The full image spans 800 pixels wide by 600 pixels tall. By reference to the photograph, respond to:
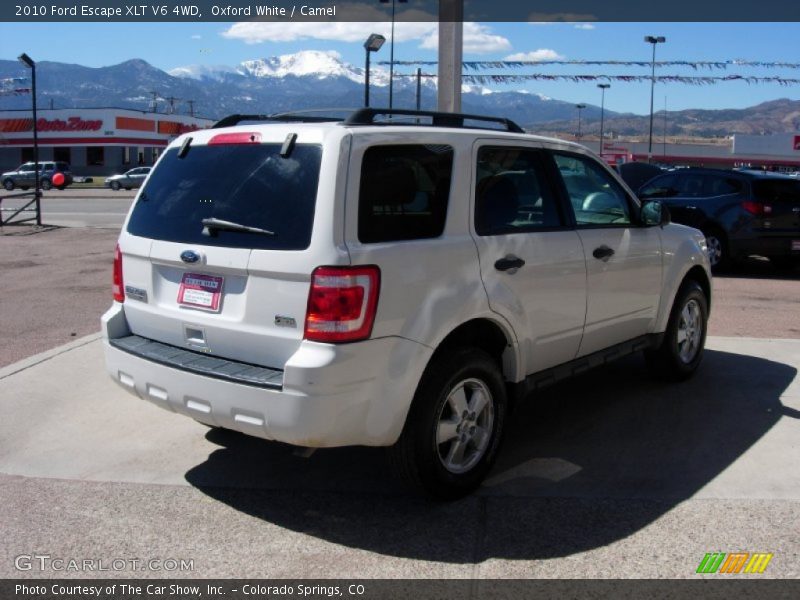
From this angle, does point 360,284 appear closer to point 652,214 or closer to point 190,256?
point 190,256

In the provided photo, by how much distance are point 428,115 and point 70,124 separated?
7579 centimetres

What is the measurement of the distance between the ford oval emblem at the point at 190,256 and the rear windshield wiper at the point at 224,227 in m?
0.12

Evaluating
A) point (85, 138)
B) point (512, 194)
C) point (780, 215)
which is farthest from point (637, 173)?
point (85, 138)

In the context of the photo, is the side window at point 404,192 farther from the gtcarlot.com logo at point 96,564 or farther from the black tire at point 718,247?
the black tire at point 718,247

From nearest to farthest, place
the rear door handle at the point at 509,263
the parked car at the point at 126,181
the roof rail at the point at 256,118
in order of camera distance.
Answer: the rear door handle at the point at 509,263, the roof rail at the point at 256,118, the parked car at the point at 126,181

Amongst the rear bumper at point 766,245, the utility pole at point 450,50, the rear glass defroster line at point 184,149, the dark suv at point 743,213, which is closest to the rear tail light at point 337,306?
the rear glass defroster line at point 184,149

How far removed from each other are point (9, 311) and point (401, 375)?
6.89 meters

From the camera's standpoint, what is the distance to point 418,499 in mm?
4488

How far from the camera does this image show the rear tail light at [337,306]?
3.79 m

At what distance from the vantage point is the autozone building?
2872 inches

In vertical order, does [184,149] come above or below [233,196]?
above

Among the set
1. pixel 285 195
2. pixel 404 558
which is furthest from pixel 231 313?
pixel 404 558

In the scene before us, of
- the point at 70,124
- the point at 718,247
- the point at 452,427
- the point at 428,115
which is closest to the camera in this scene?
the point at 452,427

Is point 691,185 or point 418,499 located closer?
point 418,499
